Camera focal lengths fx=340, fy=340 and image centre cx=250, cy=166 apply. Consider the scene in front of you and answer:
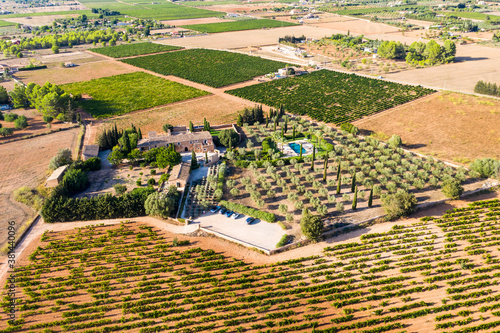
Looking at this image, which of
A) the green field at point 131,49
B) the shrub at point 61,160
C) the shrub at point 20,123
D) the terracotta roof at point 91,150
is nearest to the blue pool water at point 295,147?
the terracotta roof at point 91,150

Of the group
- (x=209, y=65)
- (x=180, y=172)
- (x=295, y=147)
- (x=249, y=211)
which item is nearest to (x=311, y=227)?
(x=249, y=211)

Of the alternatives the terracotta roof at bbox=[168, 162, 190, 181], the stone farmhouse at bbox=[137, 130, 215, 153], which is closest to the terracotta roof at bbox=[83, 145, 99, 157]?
the stone farmhouse at bbox=[137, 130, 215, 153]

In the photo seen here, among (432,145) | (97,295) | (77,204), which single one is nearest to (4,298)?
(97,295)

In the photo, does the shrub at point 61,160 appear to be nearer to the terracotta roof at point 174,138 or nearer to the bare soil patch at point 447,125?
the terracotta roof at point 174,138

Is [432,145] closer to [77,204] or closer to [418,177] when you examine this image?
[418,177]

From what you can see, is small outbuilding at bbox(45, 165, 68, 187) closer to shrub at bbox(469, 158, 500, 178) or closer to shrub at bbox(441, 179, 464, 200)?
shrub at bbox(441, 179, 464, 200)

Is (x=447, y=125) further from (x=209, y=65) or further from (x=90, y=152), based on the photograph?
(x=209, y=65)
